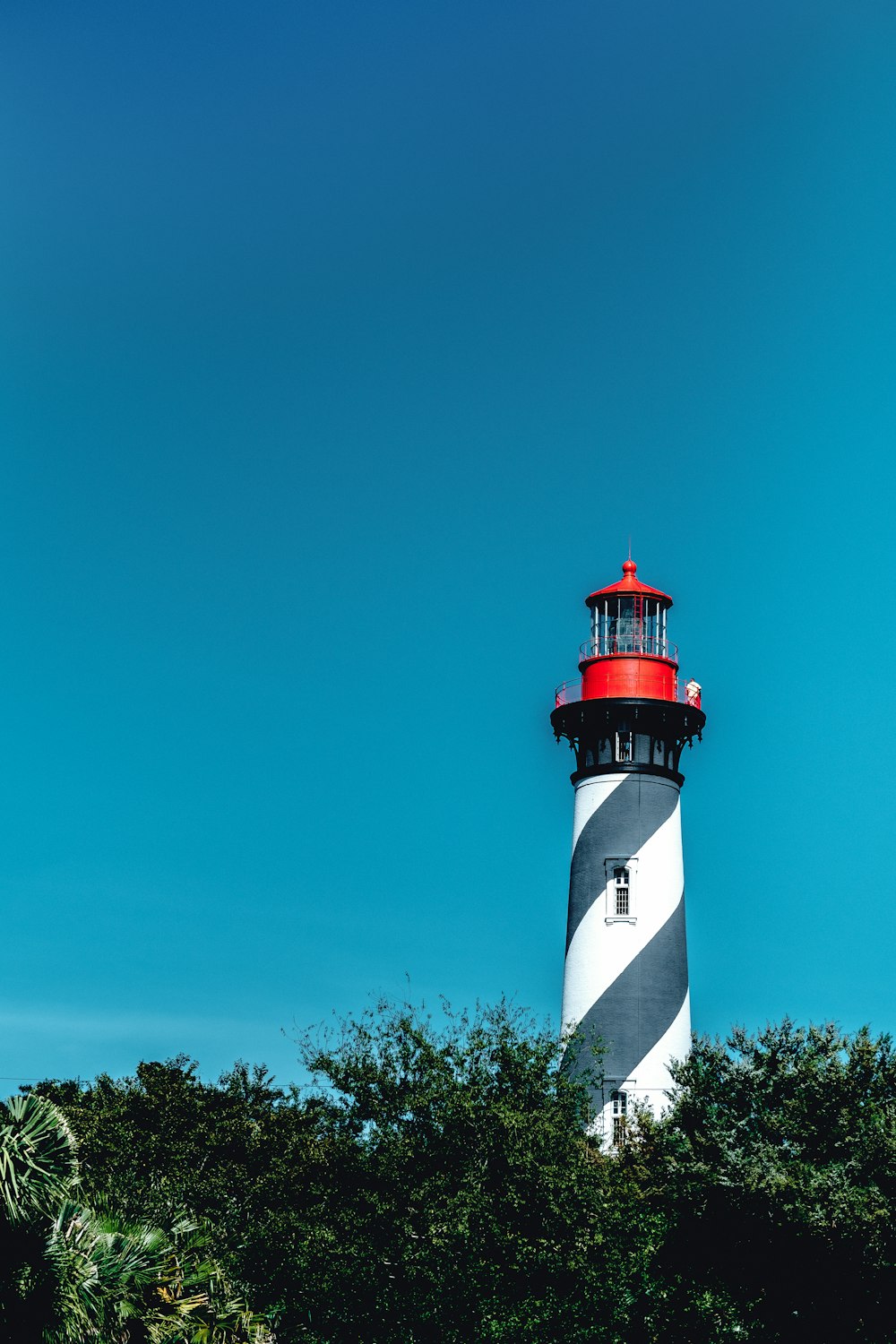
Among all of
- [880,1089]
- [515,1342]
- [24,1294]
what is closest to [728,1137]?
[880,1089]

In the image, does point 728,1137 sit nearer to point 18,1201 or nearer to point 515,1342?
point 515,1342

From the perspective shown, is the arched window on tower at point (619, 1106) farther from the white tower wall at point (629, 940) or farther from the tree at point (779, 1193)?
the tree at point (779, 1193)

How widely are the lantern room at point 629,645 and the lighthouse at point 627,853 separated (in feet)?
0.09

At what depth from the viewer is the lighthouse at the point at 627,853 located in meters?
44.5

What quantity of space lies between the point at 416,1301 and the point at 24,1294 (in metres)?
13.6

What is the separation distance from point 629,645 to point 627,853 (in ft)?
20.5

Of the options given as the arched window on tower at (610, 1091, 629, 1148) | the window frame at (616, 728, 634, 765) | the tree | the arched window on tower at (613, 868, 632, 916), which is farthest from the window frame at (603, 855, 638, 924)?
the tree

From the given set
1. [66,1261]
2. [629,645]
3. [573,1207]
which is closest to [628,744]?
[629,645]

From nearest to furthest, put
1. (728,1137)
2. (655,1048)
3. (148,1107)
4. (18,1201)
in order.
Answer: (18,1201) → (728,1137) → (655,1048) → (148,1107)

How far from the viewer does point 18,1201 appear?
19.6 m

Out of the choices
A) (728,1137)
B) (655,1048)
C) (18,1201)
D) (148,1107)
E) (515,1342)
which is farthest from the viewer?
(148,1107)

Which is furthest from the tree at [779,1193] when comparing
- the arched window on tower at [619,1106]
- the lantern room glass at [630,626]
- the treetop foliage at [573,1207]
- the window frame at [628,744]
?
the lantern room glass at [630,626]

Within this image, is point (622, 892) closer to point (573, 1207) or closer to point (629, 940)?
point (629, 940)

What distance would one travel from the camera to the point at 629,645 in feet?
160
